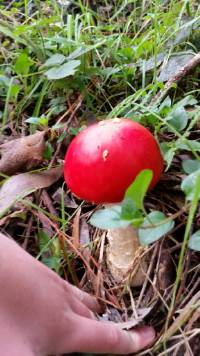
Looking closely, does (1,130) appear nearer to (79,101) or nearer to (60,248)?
(79,101)

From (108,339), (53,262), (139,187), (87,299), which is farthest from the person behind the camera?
(53,262)

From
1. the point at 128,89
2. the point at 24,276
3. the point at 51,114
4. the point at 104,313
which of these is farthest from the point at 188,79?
the point at 24,276

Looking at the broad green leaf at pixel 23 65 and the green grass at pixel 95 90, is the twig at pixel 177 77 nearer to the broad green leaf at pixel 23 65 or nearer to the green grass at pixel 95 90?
the green grass at pixel 95 90

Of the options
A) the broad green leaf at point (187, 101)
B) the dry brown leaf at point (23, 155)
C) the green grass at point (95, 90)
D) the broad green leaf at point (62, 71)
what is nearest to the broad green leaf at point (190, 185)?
the green grass at point (95, 90)

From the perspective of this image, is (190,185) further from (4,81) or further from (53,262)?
(4,81)

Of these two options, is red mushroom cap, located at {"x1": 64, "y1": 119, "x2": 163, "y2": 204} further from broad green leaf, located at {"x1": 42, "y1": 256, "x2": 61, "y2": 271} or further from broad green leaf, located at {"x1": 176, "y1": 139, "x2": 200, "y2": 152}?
broad green leaf, located at {"x1": 42, "y1": 256, "x2": 61, "y2": 271}

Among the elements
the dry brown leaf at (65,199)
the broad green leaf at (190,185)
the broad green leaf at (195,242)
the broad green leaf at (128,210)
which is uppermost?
the broad green leaf at (190,185)

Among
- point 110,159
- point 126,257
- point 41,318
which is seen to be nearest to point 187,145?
point 110,159
